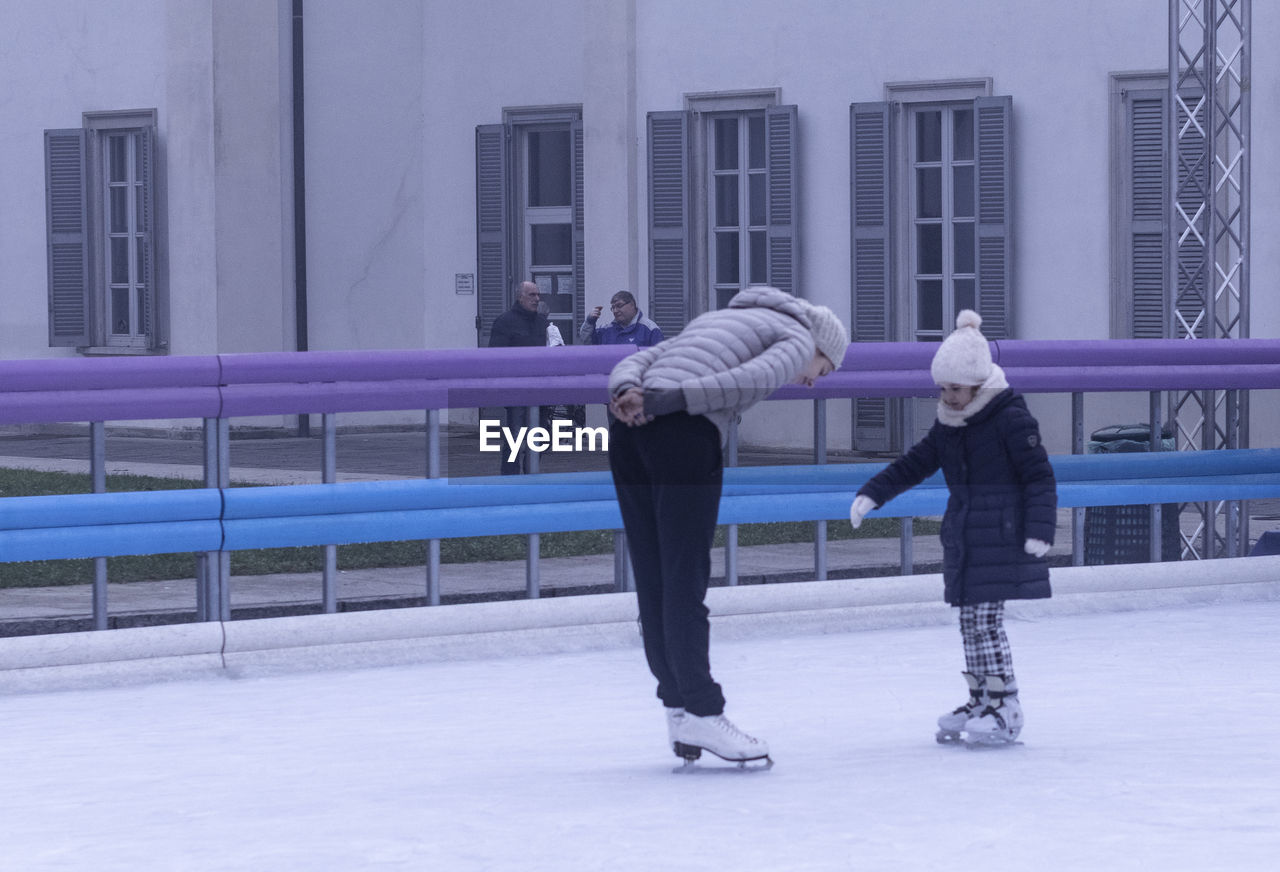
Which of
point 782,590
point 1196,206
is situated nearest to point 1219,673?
point 782,590

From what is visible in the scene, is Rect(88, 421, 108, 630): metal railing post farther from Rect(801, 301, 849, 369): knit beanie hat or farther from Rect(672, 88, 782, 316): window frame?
Rect(672, 88, 782, 316): window frame

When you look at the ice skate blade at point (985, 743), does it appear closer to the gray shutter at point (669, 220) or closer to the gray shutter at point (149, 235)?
the gray shutter at point (669, 220)

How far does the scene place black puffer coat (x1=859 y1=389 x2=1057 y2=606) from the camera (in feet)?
21.4

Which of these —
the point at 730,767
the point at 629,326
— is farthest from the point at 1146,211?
the point at 730,767

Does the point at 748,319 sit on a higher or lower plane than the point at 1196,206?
lower

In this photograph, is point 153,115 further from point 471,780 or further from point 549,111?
point 471,780

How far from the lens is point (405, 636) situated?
8.25 metres

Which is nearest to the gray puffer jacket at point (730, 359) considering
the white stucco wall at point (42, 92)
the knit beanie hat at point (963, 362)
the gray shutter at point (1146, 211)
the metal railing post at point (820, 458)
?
the knit beanie hat at point (963, 362)

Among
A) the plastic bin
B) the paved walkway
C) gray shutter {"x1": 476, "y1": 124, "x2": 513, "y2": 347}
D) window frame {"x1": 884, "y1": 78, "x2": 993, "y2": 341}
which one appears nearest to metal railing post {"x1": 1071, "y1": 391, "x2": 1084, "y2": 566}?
the plastic bin

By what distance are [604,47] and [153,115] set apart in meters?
5.42

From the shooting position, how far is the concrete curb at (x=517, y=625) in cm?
772

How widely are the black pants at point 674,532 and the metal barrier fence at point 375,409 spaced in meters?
2.27

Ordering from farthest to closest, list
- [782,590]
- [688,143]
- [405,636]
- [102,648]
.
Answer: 1. [688,143]
2. [782,590]
3. [405,636]
4. [102,648]

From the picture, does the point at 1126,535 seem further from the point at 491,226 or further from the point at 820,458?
the point at 491,226
